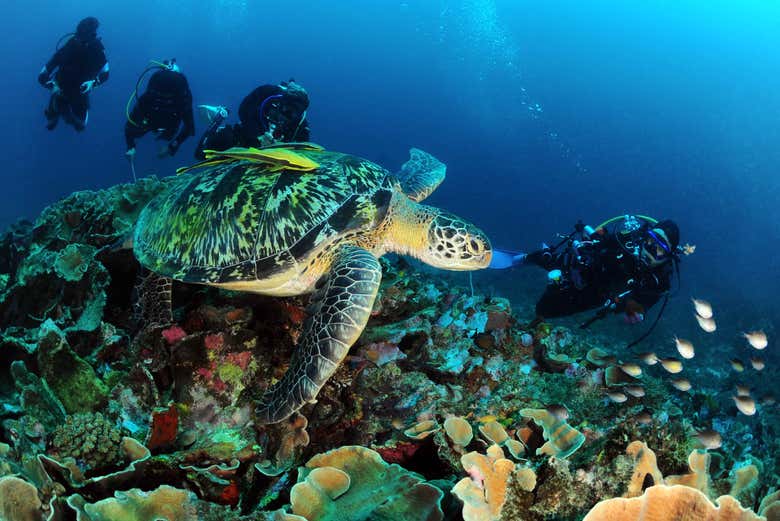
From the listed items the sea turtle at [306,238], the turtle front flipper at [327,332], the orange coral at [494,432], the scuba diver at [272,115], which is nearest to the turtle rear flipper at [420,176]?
the sea turtle at [306,238]

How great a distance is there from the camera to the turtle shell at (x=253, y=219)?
8.52 ft

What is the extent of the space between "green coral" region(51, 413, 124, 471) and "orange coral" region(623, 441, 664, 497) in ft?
6.44

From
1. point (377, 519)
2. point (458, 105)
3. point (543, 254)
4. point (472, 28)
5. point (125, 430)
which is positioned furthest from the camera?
point (458, 105)

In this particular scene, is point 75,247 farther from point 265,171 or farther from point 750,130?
point 750,130

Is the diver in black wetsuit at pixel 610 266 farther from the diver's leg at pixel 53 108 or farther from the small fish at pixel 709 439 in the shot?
the diver's leg at pixel 53 108

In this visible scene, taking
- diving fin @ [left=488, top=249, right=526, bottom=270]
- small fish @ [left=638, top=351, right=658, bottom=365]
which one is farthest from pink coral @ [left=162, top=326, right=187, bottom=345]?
small fish @ [left=638, top=351, right=658, bottom=365]

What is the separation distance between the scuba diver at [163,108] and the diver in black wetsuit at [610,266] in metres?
6.55

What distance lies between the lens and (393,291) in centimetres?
309

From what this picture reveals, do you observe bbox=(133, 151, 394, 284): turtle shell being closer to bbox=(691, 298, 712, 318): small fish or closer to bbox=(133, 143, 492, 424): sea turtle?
bbox=(133, 143, 492, 424): sea turtle

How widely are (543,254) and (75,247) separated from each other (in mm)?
5866

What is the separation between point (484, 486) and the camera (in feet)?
4.85

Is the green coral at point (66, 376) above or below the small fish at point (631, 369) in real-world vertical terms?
above

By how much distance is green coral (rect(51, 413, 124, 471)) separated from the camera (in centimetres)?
160

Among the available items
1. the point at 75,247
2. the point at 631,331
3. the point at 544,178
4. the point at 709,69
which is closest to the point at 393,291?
the point at 75,247
